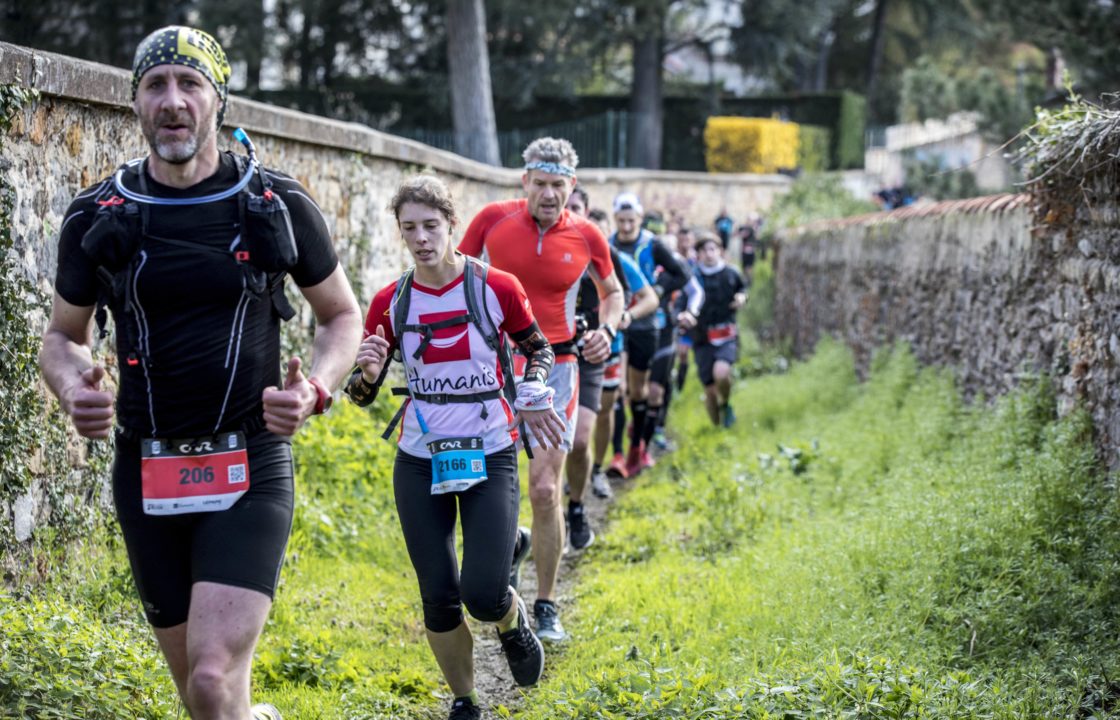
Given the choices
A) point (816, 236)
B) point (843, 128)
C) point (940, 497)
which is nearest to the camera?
point (940, 497)

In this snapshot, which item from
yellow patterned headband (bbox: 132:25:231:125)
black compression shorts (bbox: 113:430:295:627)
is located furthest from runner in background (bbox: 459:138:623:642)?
yellow patterned headband (bbox: 132:25:231:125)

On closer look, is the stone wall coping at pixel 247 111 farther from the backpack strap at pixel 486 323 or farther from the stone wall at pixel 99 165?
the backpack strap at pixel 486 323

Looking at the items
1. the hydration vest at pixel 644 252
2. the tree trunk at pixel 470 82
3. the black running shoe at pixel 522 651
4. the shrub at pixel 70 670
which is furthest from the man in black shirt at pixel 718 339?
the tree trunk at pixel 470 82

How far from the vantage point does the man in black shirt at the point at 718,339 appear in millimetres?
11969

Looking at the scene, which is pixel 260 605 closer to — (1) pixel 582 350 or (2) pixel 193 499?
(2) pixel 193 499

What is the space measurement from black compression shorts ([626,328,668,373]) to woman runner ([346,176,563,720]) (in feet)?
17.4

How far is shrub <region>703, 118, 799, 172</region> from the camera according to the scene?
106ft

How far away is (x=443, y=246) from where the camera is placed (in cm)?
477

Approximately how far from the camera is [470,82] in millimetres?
21625

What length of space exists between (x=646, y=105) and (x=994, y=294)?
75.6 ft

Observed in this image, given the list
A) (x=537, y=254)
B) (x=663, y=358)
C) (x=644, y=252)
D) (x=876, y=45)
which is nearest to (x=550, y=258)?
(x=537, y=254)

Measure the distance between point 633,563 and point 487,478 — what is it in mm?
2836

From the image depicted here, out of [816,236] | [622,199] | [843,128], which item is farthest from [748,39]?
[622,199]

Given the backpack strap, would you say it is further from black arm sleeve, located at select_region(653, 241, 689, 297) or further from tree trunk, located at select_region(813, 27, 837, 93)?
tree trunk, located at select_region(813, 27, 837, 93)
